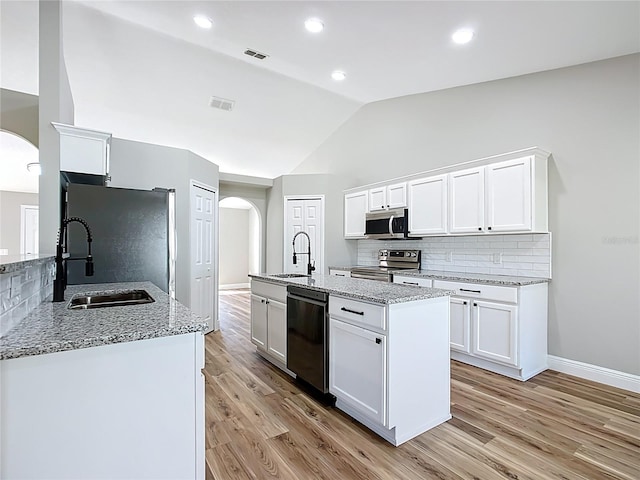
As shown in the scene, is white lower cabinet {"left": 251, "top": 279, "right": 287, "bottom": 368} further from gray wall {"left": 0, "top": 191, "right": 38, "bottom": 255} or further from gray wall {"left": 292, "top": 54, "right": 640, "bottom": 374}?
gray wall {"left": 0, "top": 191, "right": 38, "bottom": 255}

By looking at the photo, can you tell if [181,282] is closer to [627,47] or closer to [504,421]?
[504,421]

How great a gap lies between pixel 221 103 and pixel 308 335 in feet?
11.9

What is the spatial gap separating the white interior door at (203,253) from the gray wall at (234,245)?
448 cm

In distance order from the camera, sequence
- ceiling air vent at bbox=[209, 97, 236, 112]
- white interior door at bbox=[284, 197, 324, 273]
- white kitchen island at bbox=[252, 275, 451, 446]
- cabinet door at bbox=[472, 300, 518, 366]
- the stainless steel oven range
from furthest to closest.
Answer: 1. white interior door at bbox=[284, 197, 324, 273]
2. ceiling air vent at bbox=[209, 97, 236, 112]
3. the stainless steel oven range
4. cabinet door at bbox=[472, 300, 518, 366]
5. white kitchen island at bbox=[252, 275, 451, 446]

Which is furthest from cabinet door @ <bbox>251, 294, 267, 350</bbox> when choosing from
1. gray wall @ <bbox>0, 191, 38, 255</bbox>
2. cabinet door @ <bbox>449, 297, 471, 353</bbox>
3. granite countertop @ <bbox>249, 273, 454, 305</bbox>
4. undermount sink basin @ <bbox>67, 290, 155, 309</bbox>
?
gray wall @ <bbox>0, 191, 38, 255</bbox>

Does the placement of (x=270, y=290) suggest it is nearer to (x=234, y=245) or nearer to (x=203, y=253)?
(x=203, y=253)

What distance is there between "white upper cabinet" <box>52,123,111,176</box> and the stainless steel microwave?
10.7ft

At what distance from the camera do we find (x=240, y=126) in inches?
211

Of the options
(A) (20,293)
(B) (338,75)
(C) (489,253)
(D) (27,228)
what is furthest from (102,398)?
(D) (27,228)

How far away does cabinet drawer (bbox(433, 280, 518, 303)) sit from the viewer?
3.02 meters

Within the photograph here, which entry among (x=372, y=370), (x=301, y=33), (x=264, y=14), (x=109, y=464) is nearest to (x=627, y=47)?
(x=301, y=33)

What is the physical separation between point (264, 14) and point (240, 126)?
2.66 metres

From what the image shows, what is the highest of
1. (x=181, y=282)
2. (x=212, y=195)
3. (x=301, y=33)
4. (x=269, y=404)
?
(x=301, y=33)

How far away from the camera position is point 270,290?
333cm
